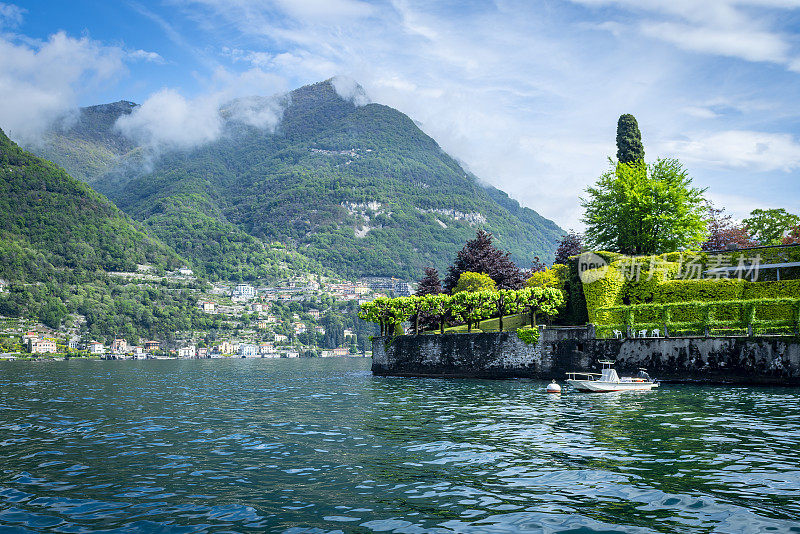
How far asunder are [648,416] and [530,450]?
347 inches

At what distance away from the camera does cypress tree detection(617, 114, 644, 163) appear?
69.1 meters

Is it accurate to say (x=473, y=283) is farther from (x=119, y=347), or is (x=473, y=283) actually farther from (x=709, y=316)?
(x=119, y=347)

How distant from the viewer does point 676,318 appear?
44.1m

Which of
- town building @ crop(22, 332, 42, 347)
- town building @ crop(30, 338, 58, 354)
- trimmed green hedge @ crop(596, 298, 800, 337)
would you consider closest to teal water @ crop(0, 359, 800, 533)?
trimmed green hedge @ crop(596, 298, 800, 337)

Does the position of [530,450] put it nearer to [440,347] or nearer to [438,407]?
[438,407]

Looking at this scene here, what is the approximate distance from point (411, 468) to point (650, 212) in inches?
2029

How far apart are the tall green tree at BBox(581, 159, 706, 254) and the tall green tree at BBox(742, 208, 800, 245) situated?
17988 millimetres

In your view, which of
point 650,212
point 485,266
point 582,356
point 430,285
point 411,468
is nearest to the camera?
point 411,468

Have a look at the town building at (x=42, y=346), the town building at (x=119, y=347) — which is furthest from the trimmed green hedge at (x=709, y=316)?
the town building at (x=119, y=347)

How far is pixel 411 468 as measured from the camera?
50.5 feet

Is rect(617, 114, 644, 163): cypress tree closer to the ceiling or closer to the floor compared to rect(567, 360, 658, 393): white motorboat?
closer to the ceiling

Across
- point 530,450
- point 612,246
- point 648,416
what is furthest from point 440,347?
point 530,450

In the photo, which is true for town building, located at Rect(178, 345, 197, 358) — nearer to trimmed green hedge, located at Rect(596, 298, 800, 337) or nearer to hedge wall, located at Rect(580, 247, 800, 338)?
hedge wall, located at Rect(580, 247, 800, 338)

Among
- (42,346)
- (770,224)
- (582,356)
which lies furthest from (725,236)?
(42,346)
